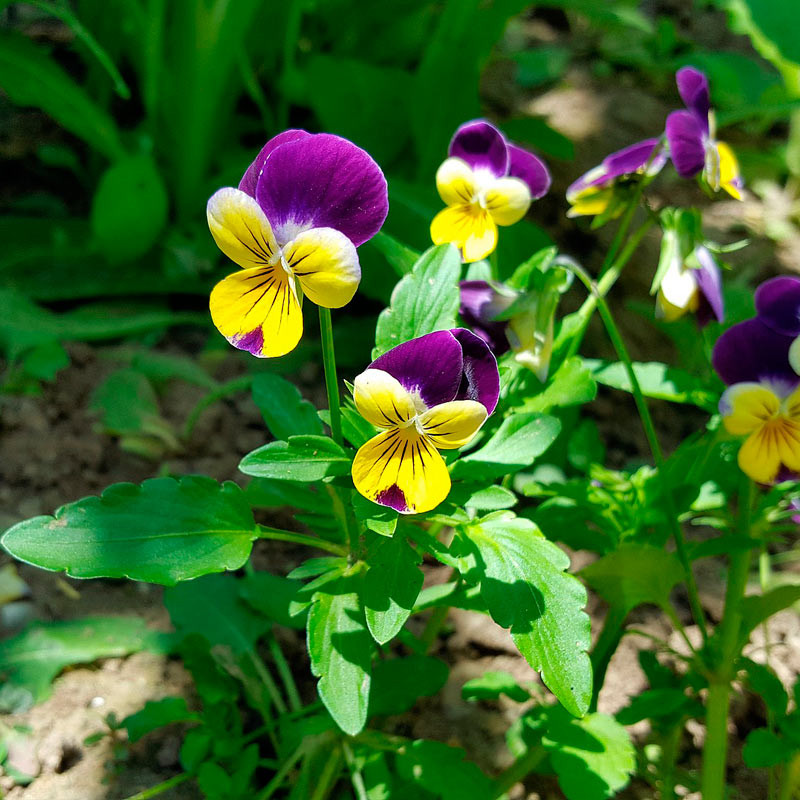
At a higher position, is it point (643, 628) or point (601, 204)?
point (601, 204)

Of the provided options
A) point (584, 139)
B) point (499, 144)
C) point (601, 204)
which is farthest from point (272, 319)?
point (584, 139)

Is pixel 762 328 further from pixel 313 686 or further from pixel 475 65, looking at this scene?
pixel 475 65

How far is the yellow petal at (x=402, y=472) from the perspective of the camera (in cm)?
92

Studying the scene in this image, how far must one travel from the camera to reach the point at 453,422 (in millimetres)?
910

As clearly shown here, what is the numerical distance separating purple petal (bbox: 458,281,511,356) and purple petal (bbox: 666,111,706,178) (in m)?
0.32

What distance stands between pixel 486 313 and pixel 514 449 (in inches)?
8.4

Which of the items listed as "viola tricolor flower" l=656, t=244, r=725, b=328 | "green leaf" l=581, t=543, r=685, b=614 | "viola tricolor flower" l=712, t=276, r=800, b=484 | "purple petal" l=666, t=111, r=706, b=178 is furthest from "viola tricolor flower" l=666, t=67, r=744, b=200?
"green leaf" l=581, t=543, r=685, b=614

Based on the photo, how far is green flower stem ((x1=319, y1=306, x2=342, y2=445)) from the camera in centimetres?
97

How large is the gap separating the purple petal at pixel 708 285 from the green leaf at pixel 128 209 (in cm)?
133

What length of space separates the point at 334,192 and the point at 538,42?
2.43 meters

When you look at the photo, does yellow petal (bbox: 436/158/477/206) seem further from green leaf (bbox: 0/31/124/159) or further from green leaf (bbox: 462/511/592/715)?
green leaf (bbox: 0/31/124/159)

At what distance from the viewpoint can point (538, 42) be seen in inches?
119

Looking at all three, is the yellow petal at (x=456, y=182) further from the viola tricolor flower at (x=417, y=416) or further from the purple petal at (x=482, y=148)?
the viola tricolor flower at (x=417, y=416)

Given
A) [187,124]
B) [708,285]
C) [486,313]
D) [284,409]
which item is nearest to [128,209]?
[187,124]
